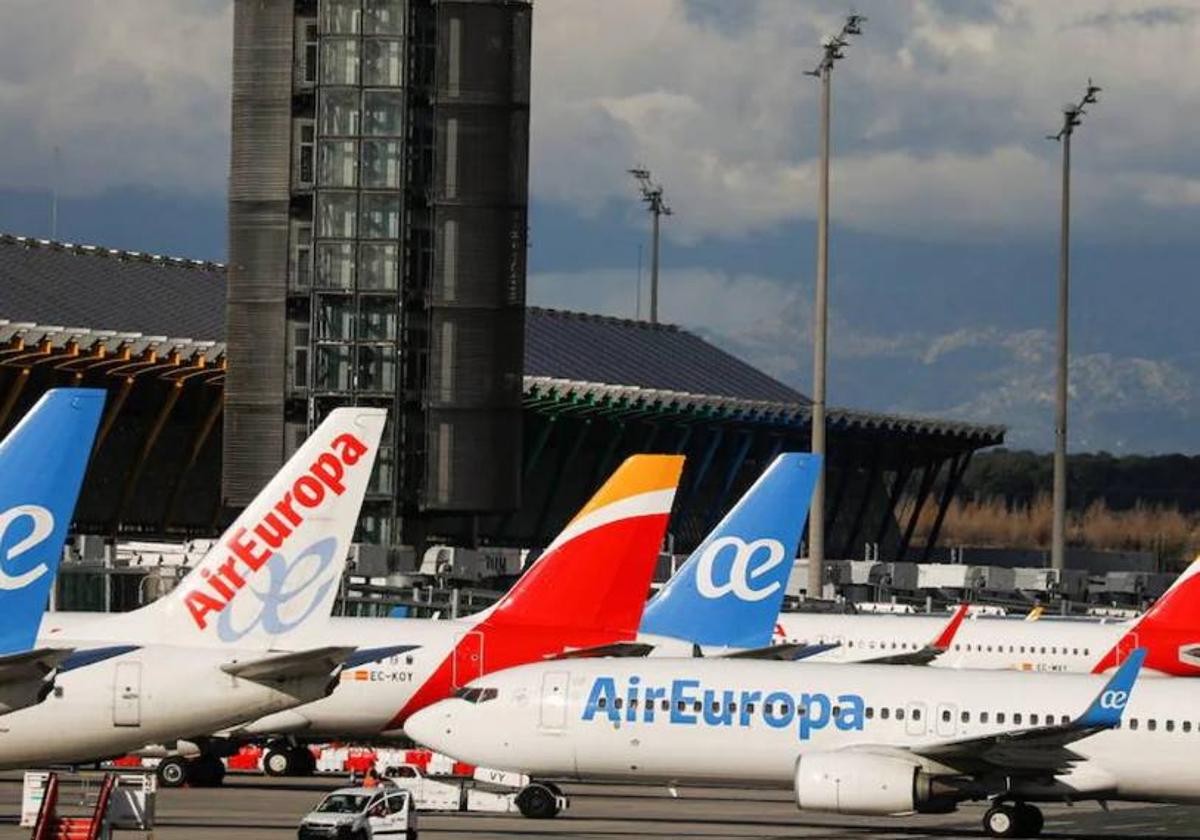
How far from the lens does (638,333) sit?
180125 mm

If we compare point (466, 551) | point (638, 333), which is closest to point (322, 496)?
point (466, 551)

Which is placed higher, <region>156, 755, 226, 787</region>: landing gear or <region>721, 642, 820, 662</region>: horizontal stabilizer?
<region>721, 642, 820, 662</region>: horizontal stabilizer

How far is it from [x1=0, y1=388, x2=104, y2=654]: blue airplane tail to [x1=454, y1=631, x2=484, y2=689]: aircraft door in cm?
2039

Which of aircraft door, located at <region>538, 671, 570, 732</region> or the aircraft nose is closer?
aircraft door, located at <region>538, 671, 570, 732</region>

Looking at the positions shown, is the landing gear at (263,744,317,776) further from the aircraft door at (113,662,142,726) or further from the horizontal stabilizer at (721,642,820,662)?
the aircraft door at (113,662,142,726)

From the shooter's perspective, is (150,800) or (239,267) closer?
(150,800)

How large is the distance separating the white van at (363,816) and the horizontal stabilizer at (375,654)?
3.31 m

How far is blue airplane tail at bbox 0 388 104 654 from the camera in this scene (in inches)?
1469

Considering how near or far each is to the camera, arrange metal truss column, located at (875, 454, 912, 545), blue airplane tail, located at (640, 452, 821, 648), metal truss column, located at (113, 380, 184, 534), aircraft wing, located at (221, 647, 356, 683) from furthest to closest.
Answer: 1. metal truss column, located at (875, 454, 912, 545)
2. metal truss column, located at (113, 380, 184, 534)
3. blue airplane tail, located at (640, 452, 821, 648)
4. aircraft wing, located at (221, 647, 356, 683)

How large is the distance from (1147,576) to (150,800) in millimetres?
103961

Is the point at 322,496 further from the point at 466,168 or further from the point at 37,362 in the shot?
the point at 37,362

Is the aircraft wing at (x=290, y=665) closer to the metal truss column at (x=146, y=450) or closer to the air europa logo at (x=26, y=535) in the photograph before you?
the air europa logo at (x=26, y=535)

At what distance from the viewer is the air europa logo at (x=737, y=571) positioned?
2328 inches

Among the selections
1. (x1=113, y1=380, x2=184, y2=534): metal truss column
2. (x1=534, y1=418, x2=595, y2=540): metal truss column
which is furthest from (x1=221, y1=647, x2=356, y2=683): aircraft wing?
(x1=534, y1=418, x2=595, y2=540): metal truss column
